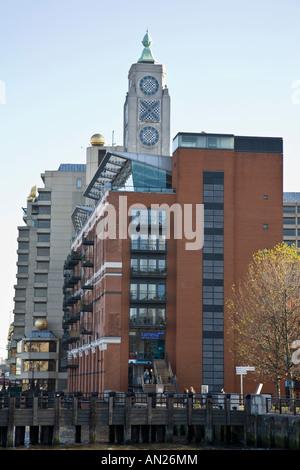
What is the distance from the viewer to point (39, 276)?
6462 inches

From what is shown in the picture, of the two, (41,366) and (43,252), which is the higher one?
(43,252)

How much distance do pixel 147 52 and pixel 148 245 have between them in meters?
35.2

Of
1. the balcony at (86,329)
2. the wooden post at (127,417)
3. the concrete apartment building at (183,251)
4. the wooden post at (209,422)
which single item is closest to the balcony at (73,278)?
the balcony at (86,329)

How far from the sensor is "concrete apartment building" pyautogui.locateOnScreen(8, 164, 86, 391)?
155 m

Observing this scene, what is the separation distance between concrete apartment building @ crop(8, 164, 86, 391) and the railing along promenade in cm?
9017

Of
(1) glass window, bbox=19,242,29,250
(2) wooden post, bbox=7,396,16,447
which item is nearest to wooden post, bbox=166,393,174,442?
(2) wooden post, bbox=7,396,16,447

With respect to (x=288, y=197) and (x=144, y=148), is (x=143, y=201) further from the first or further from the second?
(x=288, y=197)

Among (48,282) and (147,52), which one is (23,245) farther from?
(147,52)

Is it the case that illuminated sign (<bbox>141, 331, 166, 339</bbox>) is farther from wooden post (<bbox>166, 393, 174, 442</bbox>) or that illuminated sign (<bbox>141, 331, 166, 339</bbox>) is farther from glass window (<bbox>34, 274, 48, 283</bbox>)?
glass window (<bbox>34, 274, 48, 283</bbox>)

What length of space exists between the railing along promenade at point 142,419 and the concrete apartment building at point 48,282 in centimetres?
9017

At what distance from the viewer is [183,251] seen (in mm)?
91000

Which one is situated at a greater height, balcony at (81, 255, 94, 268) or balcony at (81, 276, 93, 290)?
balcony at (81, 255, 94, 268)

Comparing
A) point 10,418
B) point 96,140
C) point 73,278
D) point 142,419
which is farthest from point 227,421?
point 96,140
